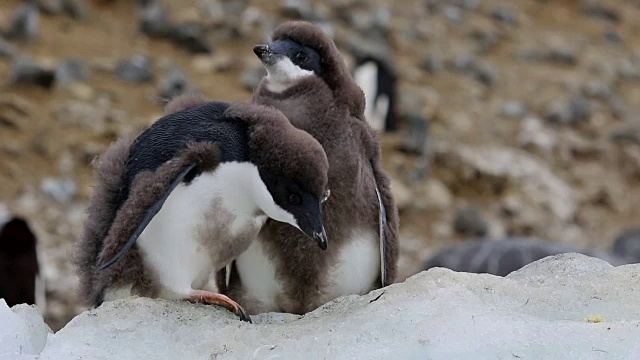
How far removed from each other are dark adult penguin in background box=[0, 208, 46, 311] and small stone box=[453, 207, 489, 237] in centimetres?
413

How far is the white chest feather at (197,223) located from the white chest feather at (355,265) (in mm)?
396

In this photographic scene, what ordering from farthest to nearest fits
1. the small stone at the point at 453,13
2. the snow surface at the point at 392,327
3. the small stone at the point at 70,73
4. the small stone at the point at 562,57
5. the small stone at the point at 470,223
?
1. the small stone at the point at 453,13
2. the small stone at the point at 562,57
3. the small stone at the point at 470,223
4. the small stone at the point at 70,73
5. the snow surface at the point at 392,327

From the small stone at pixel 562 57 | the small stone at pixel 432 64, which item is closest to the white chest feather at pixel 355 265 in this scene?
the small stone at pixel 432 64

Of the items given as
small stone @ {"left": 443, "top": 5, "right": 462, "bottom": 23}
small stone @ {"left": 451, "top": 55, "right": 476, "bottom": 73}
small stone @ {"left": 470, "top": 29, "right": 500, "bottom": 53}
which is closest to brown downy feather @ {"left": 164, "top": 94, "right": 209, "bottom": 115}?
small stone @ {"left": 451, "top": 55, "right": 476, "bottom": 73}

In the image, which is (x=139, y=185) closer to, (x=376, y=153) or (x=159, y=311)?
(x=159, y=311)

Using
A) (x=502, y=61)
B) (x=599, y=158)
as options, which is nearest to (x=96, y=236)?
(x=599, y=158)

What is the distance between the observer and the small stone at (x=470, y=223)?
30.8 feet

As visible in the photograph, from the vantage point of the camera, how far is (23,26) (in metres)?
9.63

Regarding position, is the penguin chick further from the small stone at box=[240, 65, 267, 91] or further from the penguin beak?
the small stone at box=[240, 65, 267, 91]

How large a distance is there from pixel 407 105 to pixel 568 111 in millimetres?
1987

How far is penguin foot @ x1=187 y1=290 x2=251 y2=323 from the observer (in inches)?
93.4

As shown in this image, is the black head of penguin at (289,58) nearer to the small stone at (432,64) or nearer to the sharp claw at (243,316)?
the sharp claw at (243,316)

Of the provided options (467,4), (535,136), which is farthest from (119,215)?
(467,4)

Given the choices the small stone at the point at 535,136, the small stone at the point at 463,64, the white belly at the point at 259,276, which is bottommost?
the small stone at the point at 463,64
